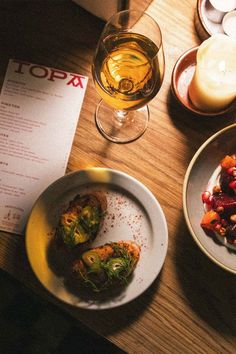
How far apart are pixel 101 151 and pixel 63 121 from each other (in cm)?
12

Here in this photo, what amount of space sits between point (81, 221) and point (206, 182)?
12.1 inches

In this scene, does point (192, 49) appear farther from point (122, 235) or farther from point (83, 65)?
point (122, 235)

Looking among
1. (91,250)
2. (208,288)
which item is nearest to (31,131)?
(91,250)

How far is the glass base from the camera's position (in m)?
0.97

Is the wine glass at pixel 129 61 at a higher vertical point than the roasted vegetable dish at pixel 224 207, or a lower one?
higher

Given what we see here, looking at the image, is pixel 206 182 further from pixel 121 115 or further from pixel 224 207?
pixel 121 115

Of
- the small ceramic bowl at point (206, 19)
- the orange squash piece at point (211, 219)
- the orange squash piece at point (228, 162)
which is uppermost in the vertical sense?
the small ceramic bowl at point (206, 19)

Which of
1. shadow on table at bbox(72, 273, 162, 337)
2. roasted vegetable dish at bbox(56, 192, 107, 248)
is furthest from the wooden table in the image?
roasted vegetable dish at bbox(56, 192, 107, 248)

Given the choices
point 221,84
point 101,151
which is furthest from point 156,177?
point 221,84

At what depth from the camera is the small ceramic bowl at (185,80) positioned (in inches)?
36.9

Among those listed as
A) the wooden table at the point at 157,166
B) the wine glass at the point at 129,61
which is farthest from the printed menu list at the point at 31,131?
the wine glass at the point at 129,61

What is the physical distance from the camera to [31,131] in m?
0.98

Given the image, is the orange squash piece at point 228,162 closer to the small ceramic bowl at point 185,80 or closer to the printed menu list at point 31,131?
the small ceramic bowl at point 185,80

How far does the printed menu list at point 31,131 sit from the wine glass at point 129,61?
160mm
